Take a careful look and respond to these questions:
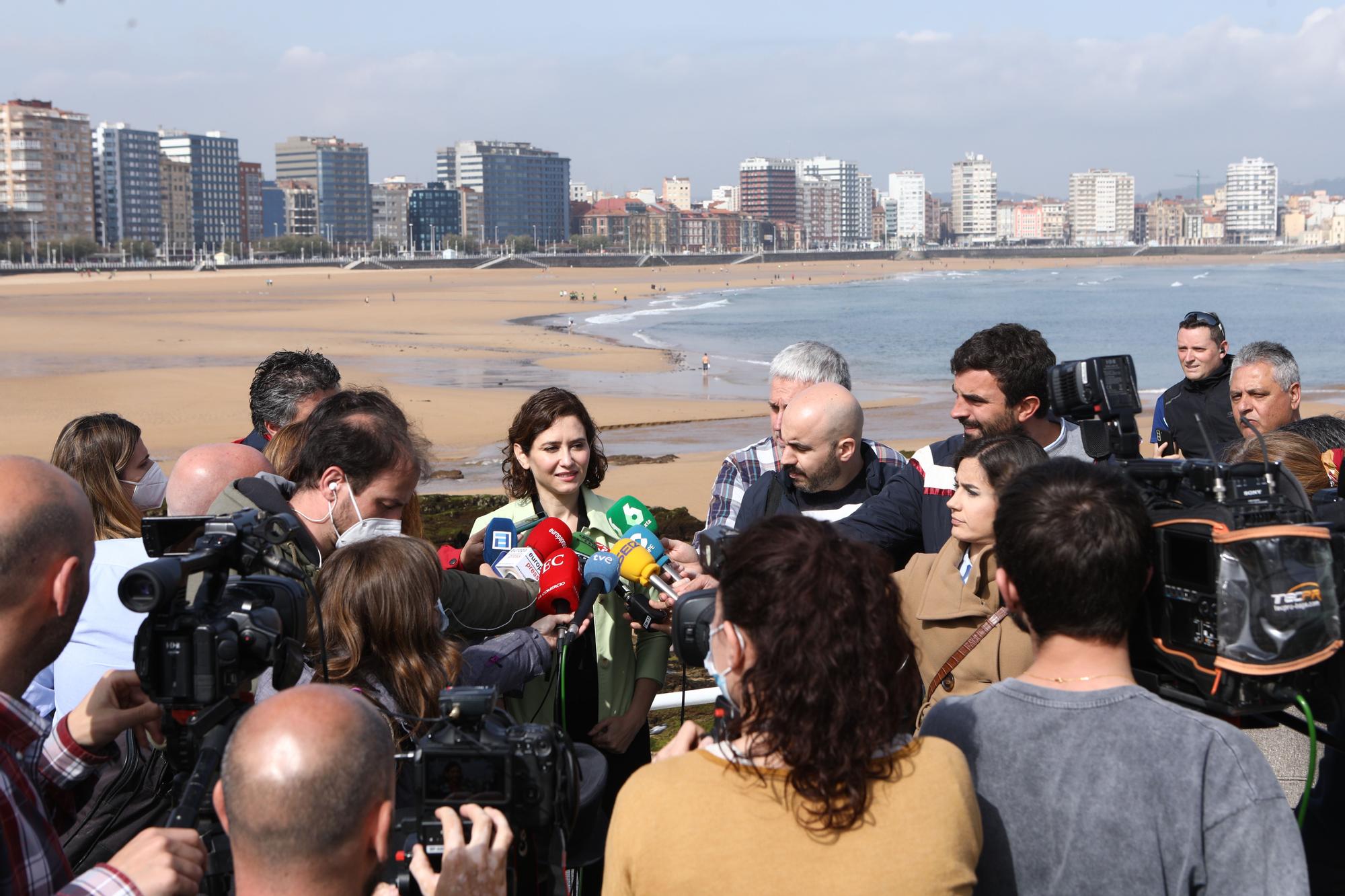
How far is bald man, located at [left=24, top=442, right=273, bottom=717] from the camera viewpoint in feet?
9.21

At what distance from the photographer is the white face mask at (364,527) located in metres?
3.21

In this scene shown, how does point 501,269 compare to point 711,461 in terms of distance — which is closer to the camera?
point 711,461

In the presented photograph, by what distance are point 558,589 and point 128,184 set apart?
175974 mm

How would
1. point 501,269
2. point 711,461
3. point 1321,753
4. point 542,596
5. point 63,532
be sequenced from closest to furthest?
point 63,532
point 1321,753
point 542,596
point 711,461
point 501,269

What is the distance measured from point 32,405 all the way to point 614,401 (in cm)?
1025

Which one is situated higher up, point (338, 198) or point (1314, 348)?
point (338, 198)

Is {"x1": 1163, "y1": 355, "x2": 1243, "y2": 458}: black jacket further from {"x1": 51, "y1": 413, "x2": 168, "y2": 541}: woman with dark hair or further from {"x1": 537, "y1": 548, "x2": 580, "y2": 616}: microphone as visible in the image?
{"x1": 51, "y1": 413, "x2": 168, "y2": 541}: woman with dark hair

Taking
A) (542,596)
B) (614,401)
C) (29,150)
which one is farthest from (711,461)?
(29,150)

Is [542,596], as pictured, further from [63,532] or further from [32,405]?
[32,405]

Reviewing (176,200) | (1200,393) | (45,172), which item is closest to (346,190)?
(176,200)

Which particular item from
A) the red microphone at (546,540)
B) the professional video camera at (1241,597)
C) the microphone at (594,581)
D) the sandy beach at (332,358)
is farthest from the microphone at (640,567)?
the sandy beach at (332,358)

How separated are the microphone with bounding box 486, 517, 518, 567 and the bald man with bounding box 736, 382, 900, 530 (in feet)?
2.65

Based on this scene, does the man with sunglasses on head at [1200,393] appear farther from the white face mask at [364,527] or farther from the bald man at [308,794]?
the bald man at [308,794]

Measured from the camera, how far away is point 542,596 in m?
3.30
